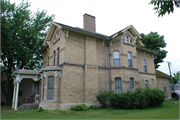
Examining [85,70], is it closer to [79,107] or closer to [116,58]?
[79,107]

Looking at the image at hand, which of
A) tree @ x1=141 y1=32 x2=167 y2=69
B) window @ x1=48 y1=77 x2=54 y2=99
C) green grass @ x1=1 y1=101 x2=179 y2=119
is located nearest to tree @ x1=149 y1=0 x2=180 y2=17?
green grass @ x1=1 y1=101 x2=179 y2=119

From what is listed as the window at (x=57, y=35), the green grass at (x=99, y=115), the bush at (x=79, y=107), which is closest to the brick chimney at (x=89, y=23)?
the window at (x=57, y=35)

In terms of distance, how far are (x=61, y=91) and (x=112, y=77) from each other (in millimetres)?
6400

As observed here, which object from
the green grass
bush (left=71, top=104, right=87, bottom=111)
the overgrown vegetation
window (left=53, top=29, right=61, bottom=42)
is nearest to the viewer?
the green grass

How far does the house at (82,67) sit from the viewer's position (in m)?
14.2

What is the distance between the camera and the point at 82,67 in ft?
50.6

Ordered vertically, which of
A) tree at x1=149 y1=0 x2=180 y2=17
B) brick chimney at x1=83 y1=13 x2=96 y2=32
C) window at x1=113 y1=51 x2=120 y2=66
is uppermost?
brick chimney at x1=83 y1=13 x2=96 y2=32

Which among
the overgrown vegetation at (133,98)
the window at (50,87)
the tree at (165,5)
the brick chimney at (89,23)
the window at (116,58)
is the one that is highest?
the brick chimney at (89,23)

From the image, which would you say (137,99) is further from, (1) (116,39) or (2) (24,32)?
(2) (24,32)

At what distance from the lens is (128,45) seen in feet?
60.4

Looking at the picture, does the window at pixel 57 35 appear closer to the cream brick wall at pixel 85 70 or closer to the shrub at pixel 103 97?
the cream brick wall at pixel 85 70

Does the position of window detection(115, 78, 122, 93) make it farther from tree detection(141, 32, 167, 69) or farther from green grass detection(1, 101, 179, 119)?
tree detection(141, 32, 167, 69)

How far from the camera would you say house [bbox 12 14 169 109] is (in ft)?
46.6

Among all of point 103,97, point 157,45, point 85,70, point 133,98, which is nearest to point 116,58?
point 85,70
